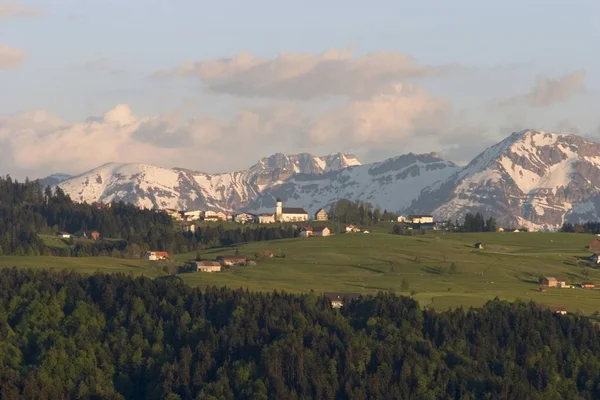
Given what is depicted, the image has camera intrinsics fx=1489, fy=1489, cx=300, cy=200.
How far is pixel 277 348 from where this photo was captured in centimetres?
16800

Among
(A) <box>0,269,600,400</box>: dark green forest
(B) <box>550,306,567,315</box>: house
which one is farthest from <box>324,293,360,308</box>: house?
(B) <box>550,306,567,315</box>: house

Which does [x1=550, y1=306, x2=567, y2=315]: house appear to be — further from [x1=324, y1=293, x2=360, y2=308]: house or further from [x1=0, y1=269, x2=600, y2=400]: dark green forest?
[x1=324, y1=293, x2=360, y2=308]: house

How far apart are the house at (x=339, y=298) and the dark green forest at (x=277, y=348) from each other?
3.14 metres

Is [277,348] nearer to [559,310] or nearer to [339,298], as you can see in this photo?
[339,298]

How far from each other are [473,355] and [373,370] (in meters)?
12.3

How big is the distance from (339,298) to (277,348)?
90.7ft

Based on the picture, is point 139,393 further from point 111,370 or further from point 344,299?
point 344,299

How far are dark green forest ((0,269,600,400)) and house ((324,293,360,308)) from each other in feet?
10.3

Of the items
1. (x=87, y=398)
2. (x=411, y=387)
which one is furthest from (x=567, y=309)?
(x=87, y=398)

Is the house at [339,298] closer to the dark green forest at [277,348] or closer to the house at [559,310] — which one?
the dark green forest at [277,348]

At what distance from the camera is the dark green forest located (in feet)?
526

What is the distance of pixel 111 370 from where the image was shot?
552 feet

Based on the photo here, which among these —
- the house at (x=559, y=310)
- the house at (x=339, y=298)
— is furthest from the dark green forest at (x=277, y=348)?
the house at (x=339, y=298)

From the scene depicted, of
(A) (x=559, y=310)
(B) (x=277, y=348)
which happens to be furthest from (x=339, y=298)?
(A) (x=559, y=310)
